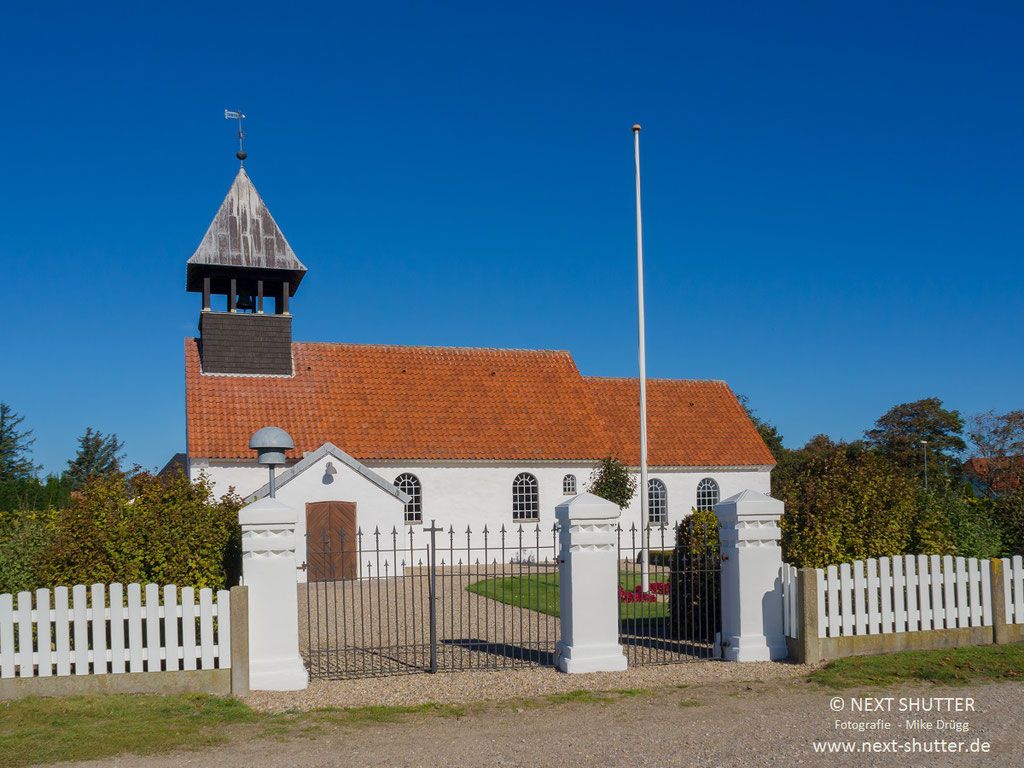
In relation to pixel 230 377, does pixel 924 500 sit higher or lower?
lower

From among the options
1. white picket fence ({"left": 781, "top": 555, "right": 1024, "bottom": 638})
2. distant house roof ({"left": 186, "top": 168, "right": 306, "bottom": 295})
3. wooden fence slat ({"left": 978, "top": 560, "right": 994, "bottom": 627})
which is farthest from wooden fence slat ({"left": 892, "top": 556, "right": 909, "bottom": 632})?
distant house roof ({"left": 186, "top": 168, "right": 306, "bottom": 295})

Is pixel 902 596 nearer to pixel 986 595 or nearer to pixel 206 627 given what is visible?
pixel 986 595

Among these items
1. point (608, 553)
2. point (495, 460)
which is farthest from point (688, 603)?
point (495, 460)

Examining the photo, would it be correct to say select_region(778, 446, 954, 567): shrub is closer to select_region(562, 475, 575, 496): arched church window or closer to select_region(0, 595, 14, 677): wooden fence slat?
select_region(0, 595, 14, 677): wooden fence slat

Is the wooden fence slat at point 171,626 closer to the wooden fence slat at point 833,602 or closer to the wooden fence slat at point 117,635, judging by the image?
the wooden fence slat at point 117,635

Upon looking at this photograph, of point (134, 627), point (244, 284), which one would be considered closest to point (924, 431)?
point (244, 284)

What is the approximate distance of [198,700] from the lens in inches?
Result: 334

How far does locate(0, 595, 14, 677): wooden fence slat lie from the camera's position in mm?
8367

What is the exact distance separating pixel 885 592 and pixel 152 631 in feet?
26.8

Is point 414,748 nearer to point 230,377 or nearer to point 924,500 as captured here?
point 924,500

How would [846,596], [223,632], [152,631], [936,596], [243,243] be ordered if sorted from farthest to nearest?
[243,243], [936,596], [846,596], [223,632], [152,631]

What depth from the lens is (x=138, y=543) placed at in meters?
9.70

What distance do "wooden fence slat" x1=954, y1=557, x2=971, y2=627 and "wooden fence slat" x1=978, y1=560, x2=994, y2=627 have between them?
233 mm

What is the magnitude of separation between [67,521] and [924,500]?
37.7 ft
